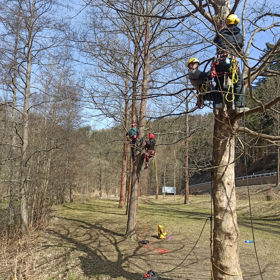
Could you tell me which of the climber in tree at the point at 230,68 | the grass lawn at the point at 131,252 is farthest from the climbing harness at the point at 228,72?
the grass lawn at the point at 131,252

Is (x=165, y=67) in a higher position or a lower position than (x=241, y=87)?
higher

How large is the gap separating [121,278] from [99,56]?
6.45 m

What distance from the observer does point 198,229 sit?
869 centimetres

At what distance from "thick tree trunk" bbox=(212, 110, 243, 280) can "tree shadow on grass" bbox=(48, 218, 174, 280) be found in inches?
77.8

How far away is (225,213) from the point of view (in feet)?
10.9

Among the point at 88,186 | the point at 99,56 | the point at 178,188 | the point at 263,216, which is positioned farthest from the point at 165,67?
the point at 178,188

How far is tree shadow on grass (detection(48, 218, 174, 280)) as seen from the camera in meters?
5.21

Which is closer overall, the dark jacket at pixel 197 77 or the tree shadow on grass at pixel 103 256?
the dark jacket at pixel 197 77

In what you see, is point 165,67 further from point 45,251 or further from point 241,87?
point 45,251

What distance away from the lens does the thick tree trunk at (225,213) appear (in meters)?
3.26

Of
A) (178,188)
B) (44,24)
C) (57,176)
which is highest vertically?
(44,24)

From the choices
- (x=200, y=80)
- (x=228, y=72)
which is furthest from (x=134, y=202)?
(x=228, y=72)

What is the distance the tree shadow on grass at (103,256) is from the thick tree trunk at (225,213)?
1975 mm

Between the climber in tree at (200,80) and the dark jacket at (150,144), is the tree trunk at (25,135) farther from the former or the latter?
the climber in tree at (200,80)
